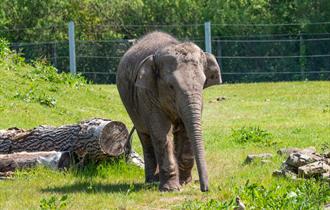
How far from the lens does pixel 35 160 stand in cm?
1204

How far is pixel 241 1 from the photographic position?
3278 centimetres

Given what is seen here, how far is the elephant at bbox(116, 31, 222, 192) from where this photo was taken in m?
9.94

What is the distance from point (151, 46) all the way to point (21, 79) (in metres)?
9.94

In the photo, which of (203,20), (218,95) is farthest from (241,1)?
(218,95)

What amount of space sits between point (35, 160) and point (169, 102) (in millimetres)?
2638

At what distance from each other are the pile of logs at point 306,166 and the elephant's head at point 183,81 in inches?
51.2

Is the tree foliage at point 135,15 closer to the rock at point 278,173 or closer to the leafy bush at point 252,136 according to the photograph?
the leafy bush at point 252,136

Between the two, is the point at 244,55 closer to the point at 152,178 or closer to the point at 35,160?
the point at 35,160

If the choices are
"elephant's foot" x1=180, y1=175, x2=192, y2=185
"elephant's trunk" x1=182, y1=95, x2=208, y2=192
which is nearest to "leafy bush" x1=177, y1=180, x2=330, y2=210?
"elephant's trunk" x1=182, y1=95, x2=208, y2=192

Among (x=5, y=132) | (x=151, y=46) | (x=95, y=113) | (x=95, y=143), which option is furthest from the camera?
(x=95, y=113)

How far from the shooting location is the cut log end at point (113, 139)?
11961 mm

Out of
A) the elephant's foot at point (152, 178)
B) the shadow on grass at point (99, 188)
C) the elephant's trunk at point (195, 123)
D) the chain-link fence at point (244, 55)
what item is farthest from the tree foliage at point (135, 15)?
the elephant's trunk at point (195, 123)

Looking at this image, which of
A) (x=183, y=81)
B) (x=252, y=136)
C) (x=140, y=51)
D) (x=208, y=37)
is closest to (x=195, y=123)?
(x=183, y=81)

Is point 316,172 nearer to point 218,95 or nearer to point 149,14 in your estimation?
point 218,95
